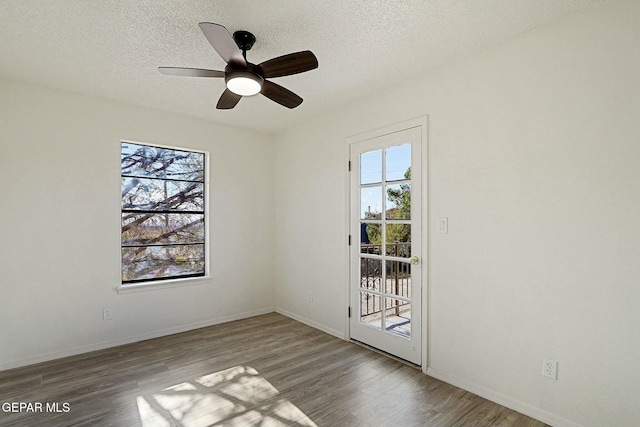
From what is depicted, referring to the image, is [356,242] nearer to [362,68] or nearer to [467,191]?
[467,191]

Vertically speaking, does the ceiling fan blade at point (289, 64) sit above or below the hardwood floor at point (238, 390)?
above

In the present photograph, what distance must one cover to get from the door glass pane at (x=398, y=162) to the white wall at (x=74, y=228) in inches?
88.4

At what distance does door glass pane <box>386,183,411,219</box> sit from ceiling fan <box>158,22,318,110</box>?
50.9 inches

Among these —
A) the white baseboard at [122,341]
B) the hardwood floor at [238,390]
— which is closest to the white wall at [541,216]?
the hardwood floor at [238,390]

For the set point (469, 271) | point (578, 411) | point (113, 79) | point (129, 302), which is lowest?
point (578, 411)

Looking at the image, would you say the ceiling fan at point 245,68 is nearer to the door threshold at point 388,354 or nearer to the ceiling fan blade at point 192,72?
the ceiling fan blade at point 192,72

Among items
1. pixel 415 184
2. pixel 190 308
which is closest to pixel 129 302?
pixel 190 308

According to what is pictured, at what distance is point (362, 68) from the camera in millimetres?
2775

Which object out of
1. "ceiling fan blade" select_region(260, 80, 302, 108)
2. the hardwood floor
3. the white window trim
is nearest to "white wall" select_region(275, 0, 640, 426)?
the hardwood floor

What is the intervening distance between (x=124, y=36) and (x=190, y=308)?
2.95 metres

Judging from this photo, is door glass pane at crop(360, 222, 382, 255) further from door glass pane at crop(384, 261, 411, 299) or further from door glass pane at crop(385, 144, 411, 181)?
door glass pane at crop(385, 144, 411, 181)

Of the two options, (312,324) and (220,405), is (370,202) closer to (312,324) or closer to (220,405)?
(312,324)

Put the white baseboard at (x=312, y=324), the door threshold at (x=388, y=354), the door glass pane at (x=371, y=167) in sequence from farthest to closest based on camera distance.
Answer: the white baseboard at (x=312, y=324)
the door glass pane at (x=371, y=167)
the door threshold at (x=388, y=354)

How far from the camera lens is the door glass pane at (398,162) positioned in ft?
9.82
